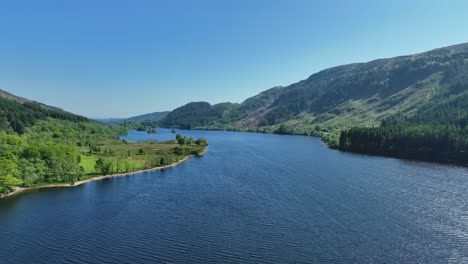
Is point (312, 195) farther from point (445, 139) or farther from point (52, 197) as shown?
point (445, 139)

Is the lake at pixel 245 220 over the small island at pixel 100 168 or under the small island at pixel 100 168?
under

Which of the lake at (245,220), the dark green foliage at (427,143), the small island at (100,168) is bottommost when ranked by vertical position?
the lake at (245,220)

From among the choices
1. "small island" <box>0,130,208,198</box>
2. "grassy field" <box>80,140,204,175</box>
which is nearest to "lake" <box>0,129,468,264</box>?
"small island" <box>0,130,208,198</box>

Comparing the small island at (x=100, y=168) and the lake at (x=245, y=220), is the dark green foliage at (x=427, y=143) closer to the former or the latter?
the lake at (x=245, y=220)

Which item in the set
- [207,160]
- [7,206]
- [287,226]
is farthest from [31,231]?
[207,160]

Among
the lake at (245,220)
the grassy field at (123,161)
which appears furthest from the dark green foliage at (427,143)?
the grassy field at (123,161)

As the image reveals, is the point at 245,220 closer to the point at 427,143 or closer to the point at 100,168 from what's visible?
the point at 100,168

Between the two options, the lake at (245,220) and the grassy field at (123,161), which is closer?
the lake at (245,220)

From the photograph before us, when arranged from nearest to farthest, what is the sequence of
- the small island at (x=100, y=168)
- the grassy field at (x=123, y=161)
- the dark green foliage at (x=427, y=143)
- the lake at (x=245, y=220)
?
1. the lake at (x=245, y=220)
2. the small island at (x=100, y=168)
3. the grassy field at (x=123, y=161)
4. the dark green foliage at (x=427, y=143)

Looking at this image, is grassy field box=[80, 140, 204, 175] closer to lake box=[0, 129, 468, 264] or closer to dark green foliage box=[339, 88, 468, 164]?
lake box=[0, 129, 468, 264]

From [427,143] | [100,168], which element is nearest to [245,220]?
[100,168]
